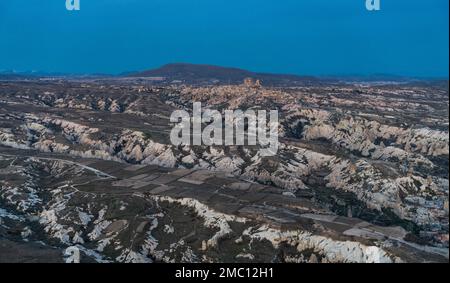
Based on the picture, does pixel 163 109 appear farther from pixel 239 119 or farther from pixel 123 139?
pixel 123 139

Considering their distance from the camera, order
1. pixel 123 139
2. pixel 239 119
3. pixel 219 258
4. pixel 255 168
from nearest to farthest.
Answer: pixel 219 258 → pixel 255 168 → pixel 123 139 → pixel 239 119

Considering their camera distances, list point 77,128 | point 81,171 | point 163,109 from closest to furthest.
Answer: point 81,171
point 77,128
point 163,109

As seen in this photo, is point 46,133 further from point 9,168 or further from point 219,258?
point 219,258

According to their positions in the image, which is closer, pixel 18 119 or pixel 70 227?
pixel 70 227

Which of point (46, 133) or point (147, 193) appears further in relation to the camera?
point (46, 133)

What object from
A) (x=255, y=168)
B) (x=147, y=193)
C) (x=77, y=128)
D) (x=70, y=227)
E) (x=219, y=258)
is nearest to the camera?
(x=219, y=258)

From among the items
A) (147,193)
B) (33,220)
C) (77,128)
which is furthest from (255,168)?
(77,128)
